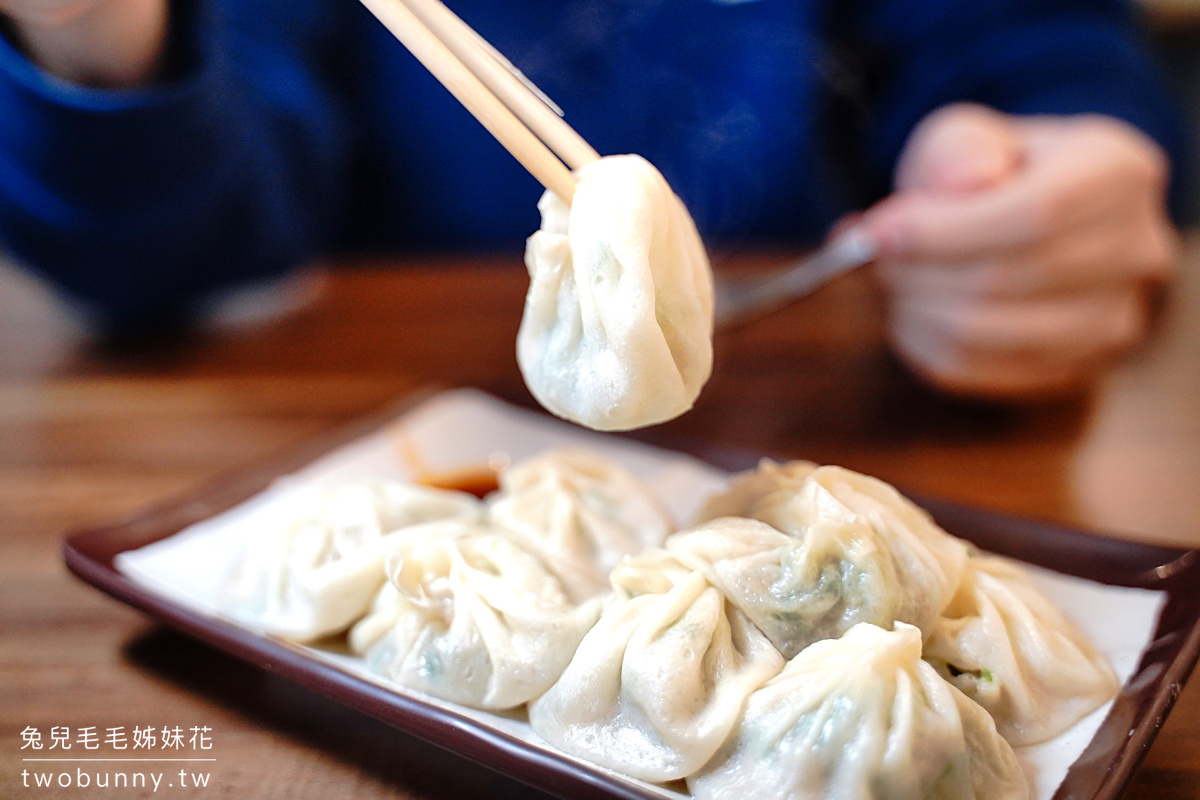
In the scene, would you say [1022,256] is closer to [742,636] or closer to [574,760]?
[742,636]

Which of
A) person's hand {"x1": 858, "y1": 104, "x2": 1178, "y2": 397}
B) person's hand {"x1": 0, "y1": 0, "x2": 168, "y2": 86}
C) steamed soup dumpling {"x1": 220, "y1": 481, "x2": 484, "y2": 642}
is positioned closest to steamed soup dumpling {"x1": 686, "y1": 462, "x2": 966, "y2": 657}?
steamed soup dumpling {"x1": 220, "y1": 481, "x2": 484, "y2": 642}

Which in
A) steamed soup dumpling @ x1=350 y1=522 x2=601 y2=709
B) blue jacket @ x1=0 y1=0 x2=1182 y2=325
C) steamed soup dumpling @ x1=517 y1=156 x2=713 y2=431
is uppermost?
blue jacket @ x1=0 y1=0 x2=1182 y2=325

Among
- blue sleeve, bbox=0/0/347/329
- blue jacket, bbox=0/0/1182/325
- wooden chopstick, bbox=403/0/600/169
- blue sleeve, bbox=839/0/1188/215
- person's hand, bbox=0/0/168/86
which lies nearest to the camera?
wooden chopstick, bbox=403/0/600/169

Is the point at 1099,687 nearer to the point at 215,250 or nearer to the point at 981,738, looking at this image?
the point at 981,738

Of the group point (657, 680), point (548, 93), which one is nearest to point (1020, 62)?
point (548, 93)

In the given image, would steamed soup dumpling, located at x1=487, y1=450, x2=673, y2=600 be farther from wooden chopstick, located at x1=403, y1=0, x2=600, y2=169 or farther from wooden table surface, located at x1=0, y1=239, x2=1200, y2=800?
wooden chopstick, located at x1=403, y1=0, x2=600, y2=169

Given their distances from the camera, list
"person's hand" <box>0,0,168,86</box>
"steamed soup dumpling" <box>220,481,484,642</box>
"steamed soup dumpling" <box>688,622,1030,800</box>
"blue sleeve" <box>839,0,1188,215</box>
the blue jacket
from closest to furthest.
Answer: "steamed soup dumpling" <box>688,622,1030,800</box>, "steamed soup dumpling" <box>220,481,484,642</box>, "person's hand" <box>0,0,168,86</box>, the blue jacket, "blue sleeve" <box>839,0,1188,215</box>

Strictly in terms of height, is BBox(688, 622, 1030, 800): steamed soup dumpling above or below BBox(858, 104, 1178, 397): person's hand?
below

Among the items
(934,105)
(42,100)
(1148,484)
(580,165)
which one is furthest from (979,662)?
(934,105)
